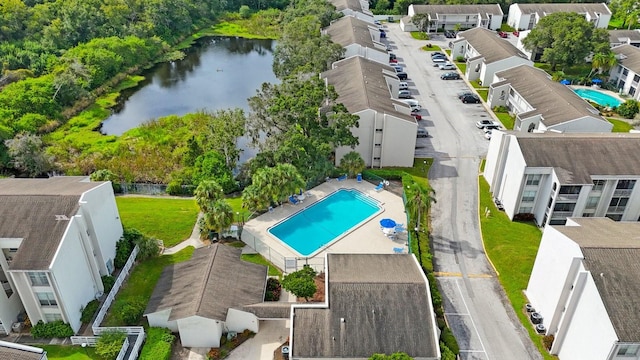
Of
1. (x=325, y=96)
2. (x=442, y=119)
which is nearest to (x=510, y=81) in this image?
(x=442, y=119)

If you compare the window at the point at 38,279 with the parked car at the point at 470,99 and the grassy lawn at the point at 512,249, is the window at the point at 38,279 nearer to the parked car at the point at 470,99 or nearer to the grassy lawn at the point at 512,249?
the grassy lawn at the point at 512,249

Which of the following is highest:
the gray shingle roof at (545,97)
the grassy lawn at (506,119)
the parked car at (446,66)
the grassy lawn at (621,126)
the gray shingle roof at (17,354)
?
the gray shingle roof at (545,97)

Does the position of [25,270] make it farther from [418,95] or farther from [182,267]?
[418,95]

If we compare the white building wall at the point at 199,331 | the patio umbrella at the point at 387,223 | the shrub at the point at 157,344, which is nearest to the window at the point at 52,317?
the shrub at the point at 157,344

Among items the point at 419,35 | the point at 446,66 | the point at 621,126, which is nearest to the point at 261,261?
the point at 621,126

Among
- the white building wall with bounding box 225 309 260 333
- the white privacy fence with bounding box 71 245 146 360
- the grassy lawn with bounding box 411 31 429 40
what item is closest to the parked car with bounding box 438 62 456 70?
the grassy lawn with bounding box 411 31 429 40

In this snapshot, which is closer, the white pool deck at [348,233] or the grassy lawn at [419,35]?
the white pool deck at [348,233]

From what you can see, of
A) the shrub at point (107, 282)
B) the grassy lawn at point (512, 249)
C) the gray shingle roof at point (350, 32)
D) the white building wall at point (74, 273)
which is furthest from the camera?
the gray shingle roof at point (350, 32)
